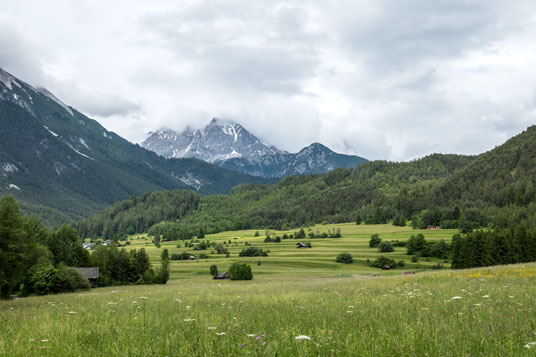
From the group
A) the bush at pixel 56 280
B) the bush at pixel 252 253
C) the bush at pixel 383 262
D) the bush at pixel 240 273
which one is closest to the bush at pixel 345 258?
the bush at pixel 383 262

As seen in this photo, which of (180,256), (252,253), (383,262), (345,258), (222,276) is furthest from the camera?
(180,256)

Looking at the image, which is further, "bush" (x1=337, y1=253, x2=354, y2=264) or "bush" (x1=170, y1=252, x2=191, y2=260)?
"bush" (x1=170, y1=252, x2=191, y2=260)

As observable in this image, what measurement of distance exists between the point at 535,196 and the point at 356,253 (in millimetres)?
133926

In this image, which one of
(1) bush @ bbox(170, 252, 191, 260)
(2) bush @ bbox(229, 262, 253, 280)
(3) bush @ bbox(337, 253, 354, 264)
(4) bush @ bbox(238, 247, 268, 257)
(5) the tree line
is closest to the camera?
(5) the tree line

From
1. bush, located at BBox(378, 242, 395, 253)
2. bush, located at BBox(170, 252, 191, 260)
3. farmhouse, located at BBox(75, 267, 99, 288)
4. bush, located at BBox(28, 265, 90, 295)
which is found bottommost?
bush, located at BBox(170, 252, 191, 260)

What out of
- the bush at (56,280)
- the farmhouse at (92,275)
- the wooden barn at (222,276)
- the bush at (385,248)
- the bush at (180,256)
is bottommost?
the bush at (180,256)

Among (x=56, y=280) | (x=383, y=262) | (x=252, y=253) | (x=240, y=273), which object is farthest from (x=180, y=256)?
(x=56, y=280)

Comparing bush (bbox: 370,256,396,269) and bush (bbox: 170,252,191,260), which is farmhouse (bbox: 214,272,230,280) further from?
bush (bbox: 170,252,191,260)

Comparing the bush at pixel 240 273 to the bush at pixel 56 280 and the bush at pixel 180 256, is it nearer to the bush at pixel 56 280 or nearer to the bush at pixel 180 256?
the bush at pixel 56 280

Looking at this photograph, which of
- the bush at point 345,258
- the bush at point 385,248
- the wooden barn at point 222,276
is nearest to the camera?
the wooden barn at point 222,276

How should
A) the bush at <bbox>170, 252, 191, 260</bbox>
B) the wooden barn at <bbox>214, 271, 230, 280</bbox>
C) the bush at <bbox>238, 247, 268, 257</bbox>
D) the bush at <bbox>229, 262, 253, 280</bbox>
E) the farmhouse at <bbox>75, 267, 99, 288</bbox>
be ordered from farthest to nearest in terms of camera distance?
the bush at <bbox>170, 252, 191, 260</bbox>, the bush at <bbox>238, 247, 268, 257</bbox>, the wooden barn at <bbox>214, 271, 230, 280</bbox>, the bush at <bbox>229, 262, 253, 280</bbox>, the farmhouse at <bbox>75, 267, 99, 288</bbox>

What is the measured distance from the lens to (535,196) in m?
191

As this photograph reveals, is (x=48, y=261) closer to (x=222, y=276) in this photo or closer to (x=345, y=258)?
(x=222, y=276)

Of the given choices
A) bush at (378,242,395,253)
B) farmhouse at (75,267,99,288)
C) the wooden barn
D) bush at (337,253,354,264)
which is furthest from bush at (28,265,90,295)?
bush at (378,242,395,253)
